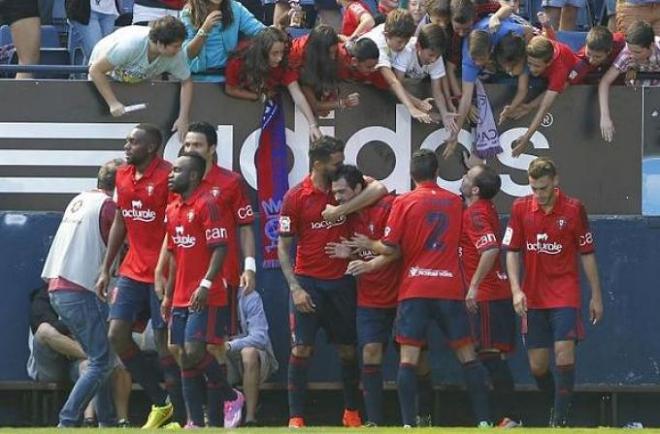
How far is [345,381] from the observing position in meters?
13.3

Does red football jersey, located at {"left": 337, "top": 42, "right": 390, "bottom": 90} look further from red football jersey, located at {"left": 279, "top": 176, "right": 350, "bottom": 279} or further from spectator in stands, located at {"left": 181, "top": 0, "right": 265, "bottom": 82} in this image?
red football jersey, located at {"left": 279, "top": 176, "right": 350, "bottom": 279}

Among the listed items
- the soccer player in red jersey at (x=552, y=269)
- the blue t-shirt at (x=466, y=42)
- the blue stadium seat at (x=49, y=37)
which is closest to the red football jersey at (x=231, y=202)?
the soccer player in red jersey at (x=552, y=269)

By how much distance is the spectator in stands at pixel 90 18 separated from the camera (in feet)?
49.0

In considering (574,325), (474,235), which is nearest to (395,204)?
(474,235)

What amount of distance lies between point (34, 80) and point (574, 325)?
14.9 ft

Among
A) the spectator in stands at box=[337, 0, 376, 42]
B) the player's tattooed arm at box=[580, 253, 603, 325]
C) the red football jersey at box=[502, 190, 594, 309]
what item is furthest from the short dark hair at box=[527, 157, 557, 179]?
the spectator in stands at box=[337, 0, 376, 42]

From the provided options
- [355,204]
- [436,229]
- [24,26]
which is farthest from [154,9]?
[436,229]

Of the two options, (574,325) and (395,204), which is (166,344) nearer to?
(395,204)

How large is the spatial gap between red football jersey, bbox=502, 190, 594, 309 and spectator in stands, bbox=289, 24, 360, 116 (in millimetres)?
1757

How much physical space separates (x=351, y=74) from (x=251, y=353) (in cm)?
229

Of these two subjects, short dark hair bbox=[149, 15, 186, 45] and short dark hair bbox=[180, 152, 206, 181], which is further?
short dark hair bbox=[149, 15, 186, 45]

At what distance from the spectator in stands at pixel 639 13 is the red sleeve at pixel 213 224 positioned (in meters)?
4.38

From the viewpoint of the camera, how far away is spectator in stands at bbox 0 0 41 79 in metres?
14.3

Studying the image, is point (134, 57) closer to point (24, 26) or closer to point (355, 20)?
point (24, 26)
